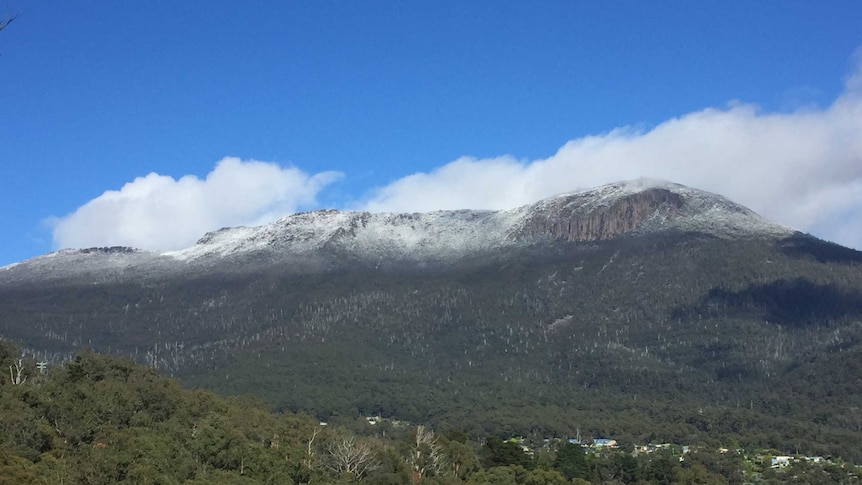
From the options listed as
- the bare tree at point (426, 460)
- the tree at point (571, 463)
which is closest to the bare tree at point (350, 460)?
the bare tree at point (426, 460)

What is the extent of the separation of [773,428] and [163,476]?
353 feet

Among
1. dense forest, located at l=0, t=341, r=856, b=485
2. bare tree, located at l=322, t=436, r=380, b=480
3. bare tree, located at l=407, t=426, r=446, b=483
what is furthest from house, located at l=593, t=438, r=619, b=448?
bare tree, located at l=322, t=436, r=380, b=480

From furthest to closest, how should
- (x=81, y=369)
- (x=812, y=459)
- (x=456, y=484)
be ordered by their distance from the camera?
(x=812, y=459), (x=81, y=369), (x=456, y=484)

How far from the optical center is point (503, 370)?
193500mm

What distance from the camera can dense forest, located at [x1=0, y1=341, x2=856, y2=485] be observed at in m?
56.6

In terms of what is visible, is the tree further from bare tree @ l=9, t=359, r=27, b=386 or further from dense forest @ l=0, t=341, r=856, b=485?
bare tree @ l=9, t=359, r=27, b=386

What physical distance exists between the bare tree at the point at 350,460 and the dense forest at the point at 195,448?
0.09m

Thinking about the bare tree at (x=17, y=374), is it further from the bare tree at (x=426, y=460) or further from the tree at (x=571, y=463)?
the tree at (x=571, y=463)

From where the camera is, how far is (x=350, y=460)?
7281 cm

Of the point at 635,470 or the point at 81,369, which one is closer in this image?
the point at 81,369

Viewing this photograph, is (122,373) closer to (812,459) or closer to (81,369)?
(81,369)

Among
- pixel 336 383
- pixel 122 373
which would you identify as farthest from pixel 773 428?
pixel 122 373

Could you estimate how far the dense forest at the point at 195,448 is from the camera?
5656cm

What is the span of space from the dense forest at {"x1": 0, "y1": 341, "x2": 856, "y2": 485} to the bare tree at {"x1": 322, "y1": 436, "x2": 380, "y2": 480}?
0.30 feet
